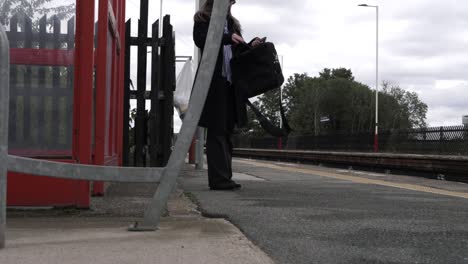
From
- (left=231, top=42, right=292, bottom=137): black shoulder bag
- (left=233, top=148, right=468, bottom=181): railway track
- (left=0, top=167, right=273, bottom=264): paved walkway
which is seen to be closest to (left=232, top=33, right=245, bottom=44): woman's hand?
(left=231, top=42, right=292, bottom=137): black shoulder bag

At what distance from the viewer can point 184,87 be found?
1219 cm

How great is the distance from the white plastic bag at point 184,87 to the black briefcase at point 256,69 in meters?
6.75

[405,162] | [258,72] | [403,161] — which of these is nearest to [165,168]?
[258,72]

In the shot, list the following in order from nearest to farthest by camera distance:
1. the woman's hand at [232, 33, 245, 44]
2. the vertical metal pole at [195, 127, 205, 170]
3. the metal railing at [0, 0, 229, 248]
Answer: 1. the metal railing at [0, 0, 229, 248]
2. the woman's hand at [232, 33, 245, 44]
3. the vertical metal pole at [195, 127, 205, 170]

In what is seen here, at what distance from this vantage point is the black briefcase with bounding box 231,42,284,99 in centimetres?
480

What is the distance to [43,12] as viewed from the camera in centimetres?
434

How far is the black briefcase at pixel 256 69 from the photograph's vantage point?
15.8ft

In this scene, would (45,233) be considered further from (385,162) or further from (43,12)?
(385,162)

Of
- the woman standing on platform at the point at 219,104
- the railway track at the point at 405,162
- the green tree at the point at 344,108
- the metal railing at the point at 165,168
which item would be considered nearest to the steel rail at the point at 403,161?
the railway track at the point at 405,162

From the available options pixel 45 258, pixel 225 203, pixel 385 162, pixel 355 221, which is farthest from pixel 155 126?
pixel 385 162

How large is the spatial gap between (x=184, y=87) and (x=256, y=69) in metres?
7.39

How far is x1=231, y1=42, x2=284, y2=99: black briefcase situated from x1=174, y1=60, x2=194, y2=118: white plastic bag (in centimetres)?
675

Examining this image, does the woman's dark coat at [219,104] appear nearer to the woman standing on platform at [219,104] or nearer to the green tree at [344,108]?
the woman standing on platform at [219,104]

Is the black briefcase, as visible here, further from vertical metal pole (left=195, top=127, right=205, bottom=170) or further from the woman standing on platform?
vertical metal pole (left=195, top=127, right=205, bottom=170)
